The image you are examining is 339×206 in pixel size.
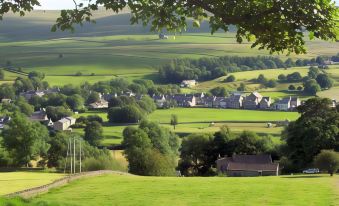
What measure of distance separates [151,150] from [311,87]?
86.7m

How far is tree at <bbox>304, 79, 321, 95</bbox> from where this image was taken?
13675 cm

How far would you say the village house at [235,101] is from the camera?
133500 millimetres

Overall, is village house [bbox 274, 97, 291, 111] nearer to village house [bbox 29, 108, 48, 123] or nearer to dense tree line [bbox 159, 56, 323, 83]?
dense tree line [bbox 159, 56, 323, 83]

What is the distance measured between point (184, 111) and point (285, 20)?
368 ft

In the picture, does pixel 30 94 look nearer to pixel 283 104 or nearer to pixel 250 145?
pixel 283 104

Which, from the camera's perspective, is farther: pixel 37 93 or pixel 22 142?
pixel 37 93

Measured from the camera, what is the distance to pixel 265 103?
125688 mm

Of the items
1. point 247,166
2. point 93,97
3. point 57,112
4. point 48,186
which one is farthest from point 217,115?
point 48,186

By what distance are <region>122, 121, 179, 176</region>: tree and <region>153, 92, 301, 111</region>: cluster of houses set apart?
41794 millimetres

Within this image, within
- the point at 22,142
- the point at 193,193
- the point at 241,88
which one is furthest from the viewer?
the point at 241,88

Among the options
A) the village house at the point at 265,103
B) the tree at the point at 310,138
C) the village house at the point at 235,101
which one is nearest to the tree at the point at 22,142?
the tree at the point at 310,138

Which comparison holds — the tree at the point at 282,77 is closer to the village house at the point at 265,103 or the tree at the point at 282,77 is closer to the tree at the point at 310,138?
the village house at the point at 265,103

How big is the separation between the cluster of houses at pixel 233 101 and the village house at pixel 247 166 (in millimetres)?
55385

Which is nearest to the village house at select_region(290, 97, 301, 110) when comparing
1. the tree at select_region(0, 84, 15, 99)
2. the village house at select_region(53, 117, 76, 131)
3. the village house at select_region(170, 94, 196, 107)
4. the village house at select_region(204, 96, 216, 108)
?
the village house at select_region(204, 96, 216, 108)
